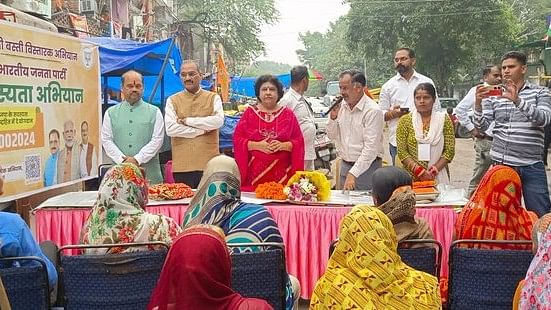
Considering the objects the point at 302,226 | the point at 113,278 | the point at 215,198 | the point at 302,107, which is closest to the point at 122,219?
A: the point at 113,278

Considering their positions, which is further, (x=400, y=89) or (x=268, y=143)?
(x=400, y=89)

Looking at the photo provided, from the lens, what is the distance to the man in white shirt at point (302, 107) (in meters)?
6.67

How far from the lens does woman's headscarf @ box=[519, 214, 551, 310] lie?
2445 mm

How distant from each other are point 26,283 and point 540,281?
7.61 ft

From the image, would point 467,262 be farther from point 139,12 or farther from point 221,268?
point 139,12

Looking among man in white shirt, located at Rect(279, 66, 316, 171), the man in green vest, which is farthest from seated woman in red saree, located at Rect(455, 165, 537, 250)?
the man in green vest

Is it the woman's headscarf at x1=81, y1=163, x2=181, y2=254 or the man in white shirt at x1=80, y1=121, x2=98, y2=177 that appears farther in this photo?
the man in white shirt at x1=80, y1=121, x2=98, y2=177

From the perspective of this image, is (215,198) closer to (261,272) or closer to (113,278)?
(261,272)

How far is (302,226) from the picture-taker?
4613 millimetres

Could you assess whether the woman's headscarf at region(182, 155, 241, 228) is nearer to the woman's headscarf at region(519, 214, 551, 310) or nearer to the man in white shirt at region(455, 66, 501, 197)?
the woman's headscarf at region(519, 214, 551, 310)

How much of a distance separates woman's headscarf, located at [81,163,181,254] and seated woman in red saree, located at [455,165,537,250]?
173 centimetres

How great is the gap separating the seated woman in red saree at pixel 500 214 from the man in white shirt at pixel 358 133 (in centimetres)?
191

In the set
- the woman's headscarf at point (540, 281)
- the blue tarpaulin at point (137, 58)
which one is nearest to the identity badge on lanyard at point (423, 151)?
the woman's headscarf at point (540, 281)

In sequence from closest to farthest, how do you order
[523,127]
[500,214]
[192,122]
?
[500,214]
[523,127]
[192,122]
